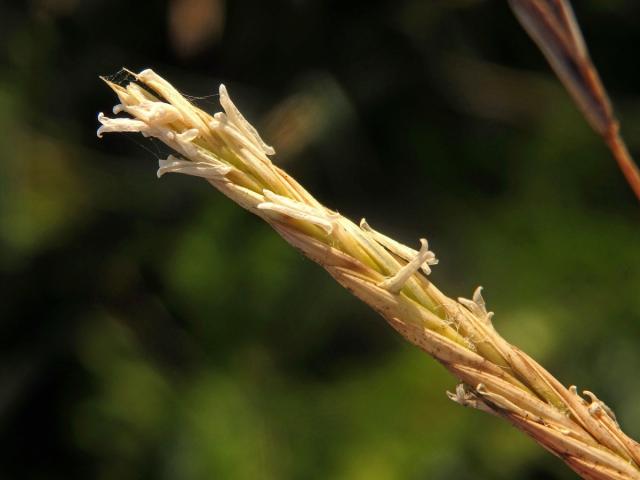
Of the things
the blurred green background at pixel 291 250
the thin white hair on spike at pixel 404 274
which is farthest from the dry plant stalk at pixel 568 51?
the blurred green background at pixel 291 250

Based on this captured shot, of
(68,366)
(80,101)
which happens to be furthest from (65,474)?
(80,101)

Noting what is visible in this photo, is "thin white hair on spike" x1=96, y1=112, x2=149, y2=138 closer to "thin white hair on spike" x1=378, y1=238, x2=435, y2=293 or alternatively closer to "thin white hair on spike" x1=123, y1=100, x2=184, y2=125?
"thin white hair on spike" x1=123, y1=100, x2=184, y2=125

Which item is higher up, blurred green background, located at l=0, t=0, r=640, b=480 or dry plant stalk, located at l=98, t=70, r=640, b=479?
blurred green background, located at l=0, t=0, r=640, b=480

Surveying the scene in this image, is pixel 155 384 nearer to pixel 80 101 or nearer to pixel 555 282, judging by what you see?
pixel 80 101

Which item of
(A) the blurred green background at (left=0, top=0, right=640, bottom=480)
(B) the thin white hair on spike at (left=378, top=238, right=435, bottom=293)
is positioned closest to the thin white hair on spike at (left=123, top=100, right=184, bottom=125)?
(B) the thin white hair on spike at (left=378, top=238, right=435, bottom=293)

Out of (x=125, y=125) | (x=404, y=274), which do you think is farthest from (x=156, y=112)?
(x=404, y=274)
